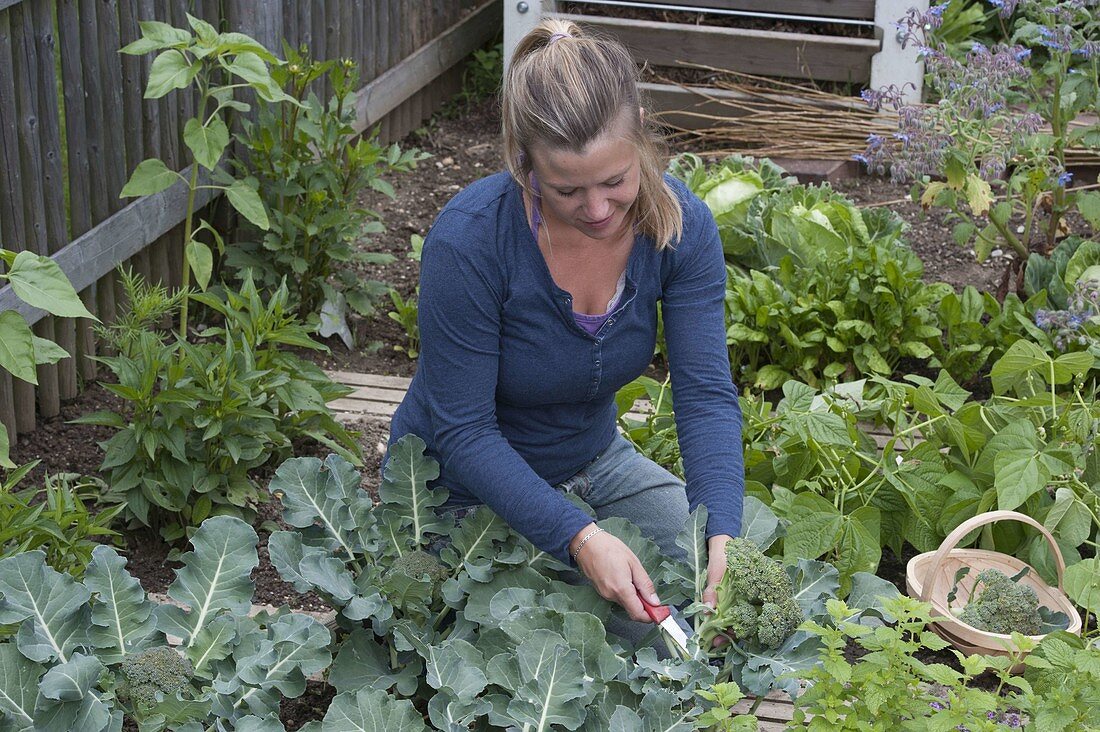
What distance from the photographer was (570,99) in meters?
2.25

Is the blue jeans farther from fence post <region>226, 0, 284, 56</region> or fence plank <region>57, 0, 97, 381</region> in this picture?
fence post <region>226, 0, 284, 56</region>

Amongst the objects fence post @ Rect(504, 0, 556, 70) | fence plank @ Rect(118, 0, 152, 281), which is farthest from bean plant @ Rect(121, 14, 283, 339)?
fence post @ Rect(504, 0, 556, 70)

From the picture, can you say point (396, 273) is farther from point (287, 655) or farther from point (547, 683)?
point (547, 683)

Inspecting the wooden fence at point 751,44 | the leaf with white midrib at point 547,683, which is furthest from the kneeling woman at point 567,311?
the wooden fence at point 751,44

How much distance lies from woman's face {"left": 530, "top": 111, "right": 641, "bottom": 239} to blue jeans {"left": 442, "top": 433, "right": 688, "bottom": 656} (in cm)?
75

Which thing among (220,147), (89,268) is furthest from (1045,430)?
(89,268)

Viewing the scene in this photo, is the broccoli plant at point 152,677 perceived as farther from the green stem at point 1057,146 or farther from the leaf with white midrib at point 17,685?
the green stem at point 1057,146

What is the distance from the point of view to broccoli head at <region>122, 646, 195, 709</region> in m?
2.18

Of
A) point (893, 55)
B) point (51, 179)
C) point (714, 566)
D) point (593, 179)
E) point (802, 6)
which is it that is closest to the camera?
point (593, 179)

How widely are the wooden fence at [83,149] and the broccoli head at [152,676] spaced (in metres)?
1.56

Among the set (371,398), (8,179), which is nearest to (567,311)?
(371,398)

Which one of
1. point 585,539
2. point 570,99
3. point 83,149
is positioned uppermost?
point 570,99

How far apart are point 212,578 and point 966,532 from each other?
5.51ft

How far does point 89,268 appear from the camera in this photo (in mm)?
3736
